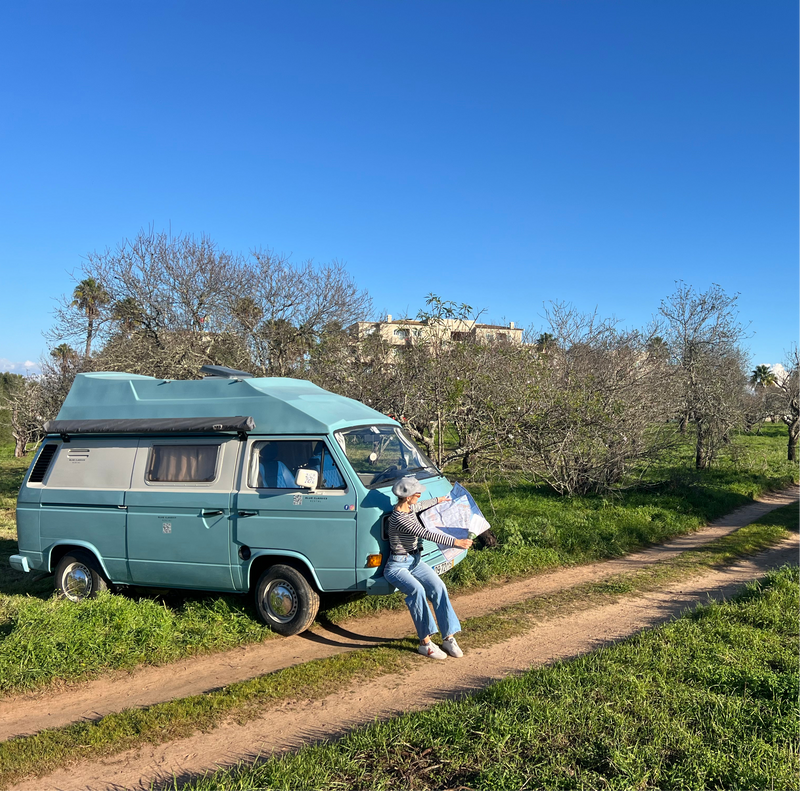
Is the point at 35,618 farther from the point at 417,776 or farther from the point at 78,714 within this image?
the point at 417,776

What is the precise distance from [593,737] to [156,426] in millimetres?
5800

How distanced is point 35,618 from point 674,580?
8299 millimetres

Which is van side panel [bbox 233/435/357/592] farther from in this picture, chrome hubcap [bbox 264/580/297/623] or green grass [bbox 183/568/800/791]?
green grass [bbox 183/568/800/791]

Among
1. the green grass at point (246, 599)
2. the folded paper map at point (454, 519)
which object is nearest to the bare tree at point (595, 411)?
the green grass at point (246, 599)

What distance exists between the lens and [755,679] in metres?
4.93

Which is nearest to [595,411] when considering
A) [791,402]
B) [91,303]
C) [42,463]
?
[42,463]

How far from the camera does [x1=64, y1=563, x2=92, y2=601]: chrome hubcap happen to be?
7957mm

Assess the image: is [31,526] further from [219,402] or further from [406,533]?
[406,533]

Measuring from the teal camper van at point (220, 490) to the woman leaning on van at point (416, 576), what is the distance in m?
0.23

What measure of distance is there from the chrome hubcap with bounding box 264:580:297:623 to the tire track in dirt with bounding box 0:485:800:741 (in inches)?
10.3

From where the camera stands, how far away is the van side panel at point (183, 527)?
23.2ft

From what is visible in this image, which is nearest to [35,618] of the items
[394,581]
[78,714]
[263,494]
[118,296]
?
[78,714]

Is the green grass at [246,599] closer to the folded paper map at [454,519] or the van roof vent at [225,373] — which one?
the folded paper map at [454,519]

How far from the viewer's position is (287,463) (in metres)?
7.04
